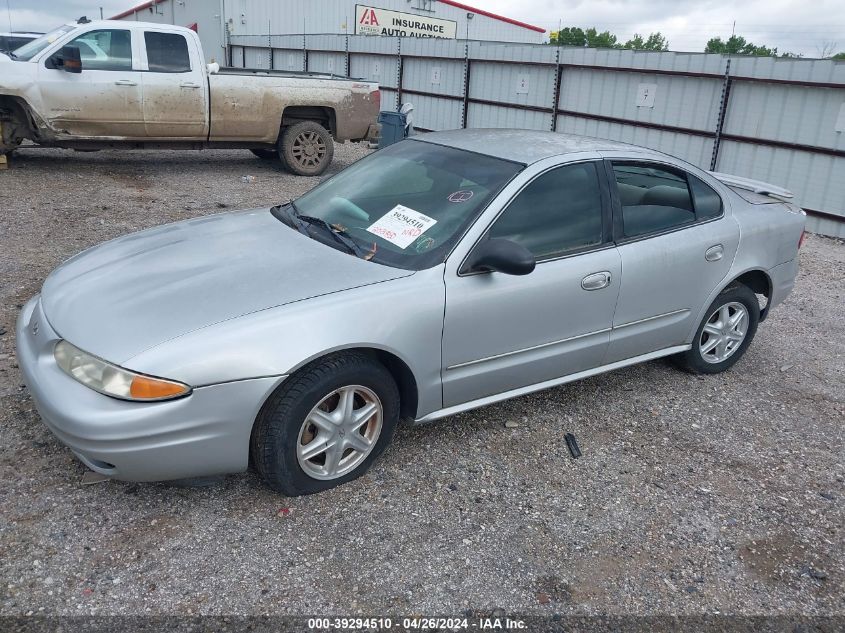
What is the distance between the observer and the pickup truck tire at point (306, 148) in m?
10.9

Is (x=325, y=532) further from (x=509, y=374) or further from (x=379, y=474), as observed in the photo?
(x=509, y=374)

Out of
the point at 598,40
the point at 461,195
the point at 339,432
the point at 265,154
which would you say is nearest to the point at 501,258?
the point at 461,195

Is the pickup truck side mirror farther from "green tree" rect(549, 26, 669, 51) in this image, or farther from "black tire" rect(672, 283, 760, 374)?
"green tree" rect(549, 26, 669, 51)

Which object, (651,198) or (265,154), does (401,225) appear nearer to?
(651,198)

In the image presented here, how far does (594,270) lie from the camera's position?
12.1 feet

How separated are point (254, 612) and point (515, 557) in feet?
3.45

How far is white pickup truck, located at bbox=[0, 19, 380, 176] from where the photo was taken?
9117 millimetres

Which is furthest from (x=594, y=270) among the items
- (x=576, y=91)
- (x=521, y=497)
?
(x=576, y=91)

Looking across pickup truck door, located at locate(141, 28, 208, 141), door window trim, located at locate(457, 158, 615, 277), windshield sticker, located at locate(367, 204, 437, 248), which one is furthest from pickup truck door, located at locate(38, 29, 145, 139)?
door window trim, located at locate(457, 158, 615, 277)

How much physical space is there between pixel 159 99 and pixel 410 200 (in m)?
7.40

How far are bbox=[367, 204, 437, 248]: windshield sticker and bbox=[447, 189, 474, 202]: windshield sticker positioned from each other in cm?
18

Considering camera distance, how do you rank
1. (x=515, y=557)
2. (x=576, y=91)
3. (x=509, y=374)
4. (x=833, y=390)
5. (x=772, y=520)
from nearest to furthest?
(x=515, y=557) → (x=772, y=520) → (x=509, y=374) → (x=833, y=390) → (x=576, y=91)

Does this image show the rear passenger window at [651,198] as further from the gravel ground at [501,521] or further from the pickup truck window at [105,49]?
the pickup truck window at [105,49]

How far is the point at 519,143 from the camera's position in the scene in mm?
3986
